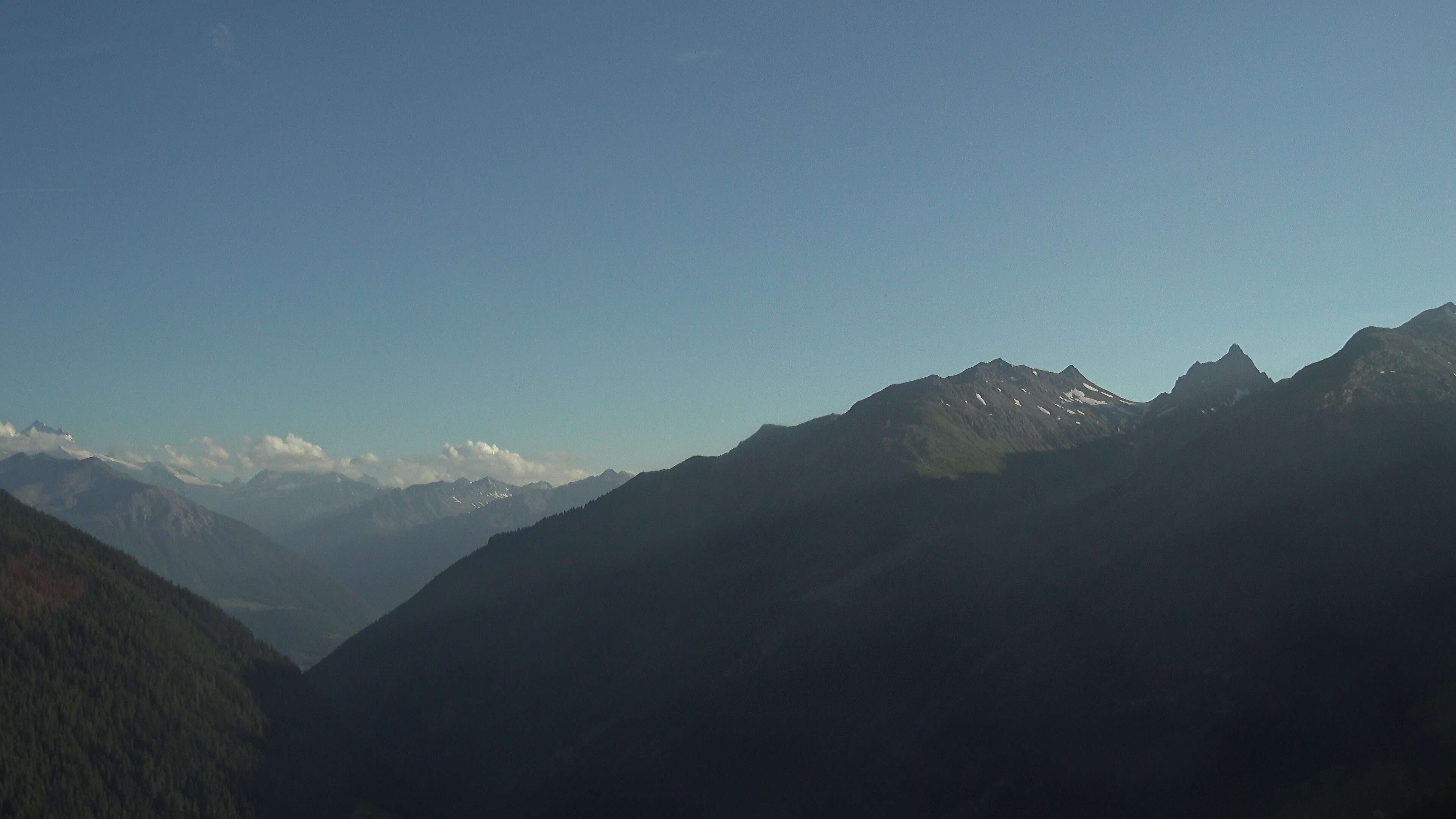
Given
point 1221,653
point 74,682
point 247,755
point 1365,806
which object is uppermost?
point 74,682

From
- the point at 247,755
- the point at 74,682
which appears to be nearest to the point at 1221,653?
the point at 247,755

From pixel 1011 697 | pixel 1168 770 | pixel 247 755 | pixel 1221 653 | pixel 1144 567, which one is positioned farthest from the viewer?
pixel 247 755

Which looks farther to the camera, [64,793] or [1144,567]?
[1144,567]

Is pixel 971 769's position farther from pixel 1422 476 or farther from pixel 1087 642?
pixel 1422 476

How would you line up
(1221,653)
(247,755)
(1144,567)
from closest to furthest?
(1221,653) → (1144,567) → (247,755)

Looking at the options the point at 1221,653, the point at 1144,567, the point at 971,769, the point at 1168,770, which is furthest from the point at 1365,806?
the point at 1144,567

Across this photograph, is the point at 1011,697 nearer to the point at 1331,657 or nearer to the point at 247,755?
the point at 1331,657

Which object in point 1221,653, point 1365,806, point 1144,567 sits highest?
point 1144,567

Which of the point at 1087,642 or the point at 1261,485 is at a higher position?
the point at 1261,485

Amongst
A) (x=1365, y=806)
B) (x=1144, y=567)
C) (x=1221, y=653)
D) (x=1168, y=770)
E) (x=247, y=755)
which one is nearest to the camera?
(x=1365, y=806)
